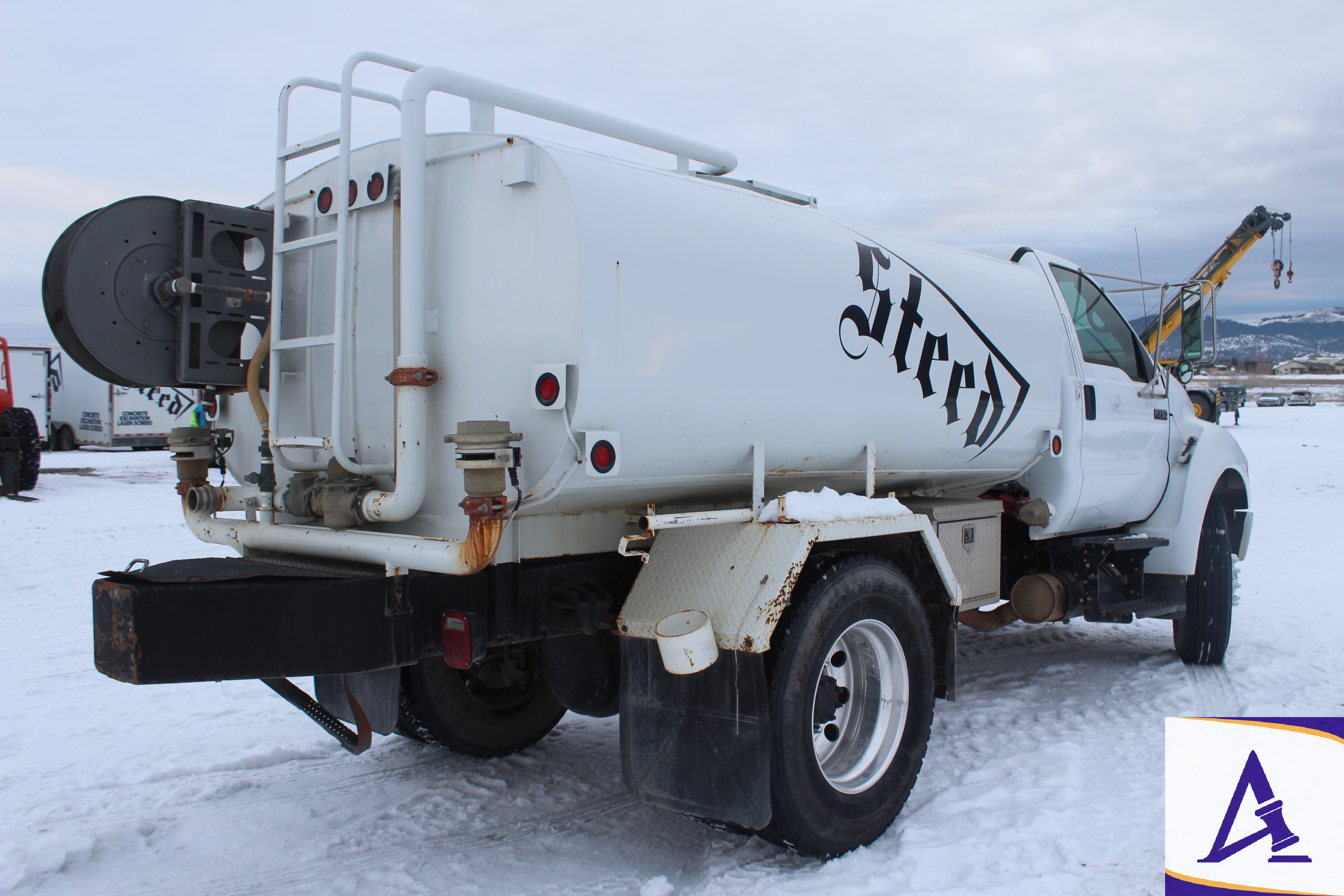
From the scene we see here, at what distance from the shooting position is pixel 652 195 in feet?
10.7

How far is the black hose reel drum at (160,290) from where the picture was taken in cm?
339

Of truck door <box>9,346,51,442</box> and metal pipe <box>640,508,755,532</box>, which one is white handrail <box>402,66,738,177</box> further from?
truck door <box>9,346,51,442</box>

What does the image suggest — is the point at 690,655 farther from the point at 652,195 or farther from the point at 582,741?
the point at 582,741

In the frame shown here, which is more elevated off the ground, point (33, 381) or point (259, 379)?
point (33, 381)

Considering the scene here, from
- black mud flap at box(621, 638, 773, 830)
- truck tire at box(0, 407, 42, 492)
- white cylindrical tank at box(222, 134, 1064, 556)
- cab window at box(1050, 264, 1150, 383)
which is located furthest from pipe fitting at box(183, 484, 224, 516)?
truck tire at box(0, 407, 42, 492)

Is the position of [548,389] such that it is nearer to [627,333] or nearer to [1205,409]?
[627,333]

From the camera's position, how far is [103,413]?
25.8 m

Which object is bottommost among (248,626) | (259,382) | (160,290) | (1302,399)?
(248,626)

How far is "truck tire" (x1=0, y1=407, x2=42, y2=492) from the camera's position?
1494 centimetres

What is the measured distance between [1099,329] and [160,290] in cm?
486

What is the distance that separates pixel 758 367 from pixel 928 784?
6.87ft

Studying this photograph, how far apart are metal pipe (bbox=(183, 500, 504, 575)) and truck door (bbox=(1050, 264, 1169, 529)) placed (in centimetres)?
369

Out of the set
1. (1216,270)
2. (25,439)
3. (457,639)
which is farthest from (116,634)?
(1216,270)

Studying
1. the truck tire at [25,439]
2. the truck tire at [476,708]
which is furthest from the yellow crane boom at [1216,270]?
the truck tire at [25,439]
